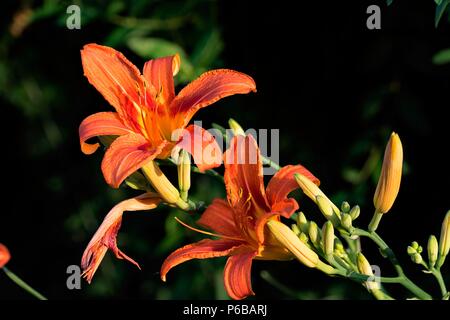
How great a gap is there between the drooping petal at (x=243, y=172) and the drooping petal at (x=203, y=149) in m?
0.09

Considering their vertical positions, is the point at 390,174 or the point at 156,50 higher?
the point at 156,50

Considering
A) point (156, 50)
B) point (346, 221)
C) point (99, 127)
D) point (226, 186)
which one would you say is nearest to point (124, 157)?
point (99, 127)

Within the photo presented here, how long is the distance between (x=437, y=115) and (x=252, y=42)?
688 millimetres

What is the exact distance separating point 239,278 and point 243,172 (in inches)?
9.3

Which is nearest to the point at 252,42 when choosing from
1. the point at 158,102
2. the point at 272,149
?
the point at 272,149

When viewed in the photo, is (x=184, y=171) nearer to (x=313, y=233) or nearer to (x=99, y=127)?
(x=99, y=127)

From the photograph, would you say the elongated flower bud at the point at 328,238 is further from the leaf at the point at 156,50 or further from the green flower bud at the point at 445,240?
the leaf at the point at 156,50

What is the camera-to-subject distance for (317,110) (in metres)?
2.63

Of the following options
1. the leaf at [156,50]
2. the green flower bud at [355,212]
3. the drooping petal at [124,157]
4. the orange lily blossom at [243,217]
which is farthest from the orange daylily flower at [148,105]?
the leaf at [156,50]

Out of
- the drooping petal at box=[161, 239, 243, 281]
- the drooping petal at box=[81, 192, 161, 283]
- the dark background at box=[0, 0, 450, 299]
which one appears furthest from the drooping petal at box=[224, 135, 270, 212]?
the dark background at box=[0, 0, 450, 299]

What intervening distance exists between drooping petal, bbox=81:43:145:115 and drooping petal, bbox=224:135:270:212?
30 centimetres

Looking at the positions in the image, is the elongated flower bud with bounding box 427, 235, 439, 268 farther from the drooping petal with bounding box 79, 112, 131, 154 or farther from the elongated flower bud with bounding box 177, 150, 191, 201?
the drooping petal with bounding box 79, 112, 131, 154

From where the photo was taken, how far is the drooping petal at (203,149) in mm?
1502

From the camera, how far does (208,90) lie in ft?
5.42
